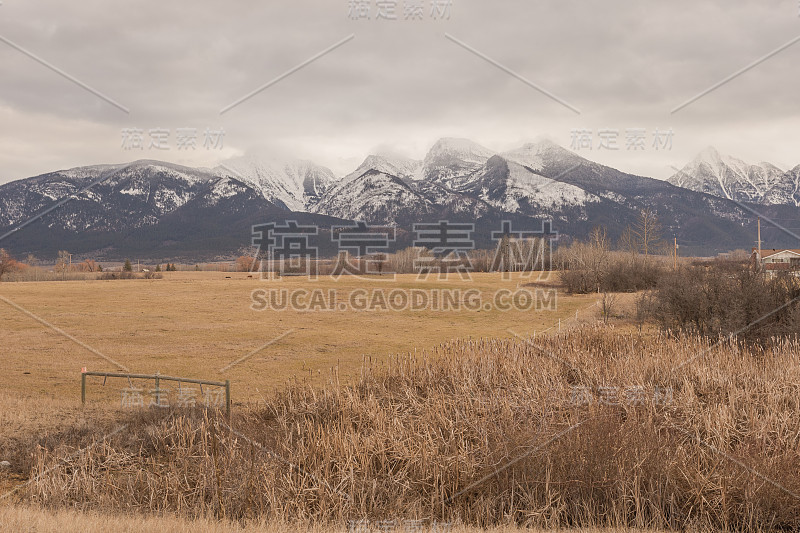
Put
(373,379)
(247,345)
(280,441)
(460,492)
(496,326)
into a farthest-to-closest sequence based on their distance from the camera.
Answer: (496,326) → (247,345) → (373,379) → (280,441) → (460,492)

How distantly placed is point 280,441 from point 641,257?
66108mm

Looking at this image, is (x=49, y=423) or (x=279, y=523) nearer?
(x=279, y=523)

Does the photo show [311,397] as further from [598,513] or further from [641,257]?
[641,257]

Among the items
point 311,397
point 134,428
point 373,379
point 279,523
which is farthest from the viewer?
point 373,379

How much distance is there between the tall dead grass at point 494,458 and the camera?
9602 mm

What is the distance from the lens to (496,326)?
4050 cm

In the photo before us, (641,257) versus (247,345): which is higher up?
(641,257)

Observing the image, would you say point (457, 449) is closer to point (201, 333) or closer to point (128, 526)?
point (128, 526)

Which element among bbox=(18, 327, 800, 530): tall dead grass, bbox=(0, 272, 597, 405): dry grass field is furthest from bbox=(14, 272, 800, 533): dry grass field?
bbox=(0, 272, 597, 405): dry grass field

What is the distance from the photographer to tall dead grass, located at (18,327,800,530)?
9602 mm

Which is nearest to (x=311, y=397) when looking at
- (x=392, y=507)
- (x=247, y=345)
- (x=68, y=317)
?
(x=392, y=507)

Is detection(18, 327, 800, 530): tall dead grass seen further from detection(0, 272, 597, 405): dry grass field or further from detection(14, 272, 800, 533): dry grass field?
detection(0, 272, 597, 405): dry grass field

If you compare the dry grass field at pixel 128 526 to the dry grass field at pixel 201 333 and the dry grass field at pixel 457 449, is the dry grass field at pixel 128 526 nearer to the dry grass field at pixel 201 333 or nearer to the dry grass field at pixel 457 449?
the dry grass field at pixel 457 449

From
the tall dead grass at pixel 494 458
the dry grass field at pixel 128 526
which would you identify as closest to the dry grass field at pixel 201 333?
the tall dead grass at pixel 494 458
